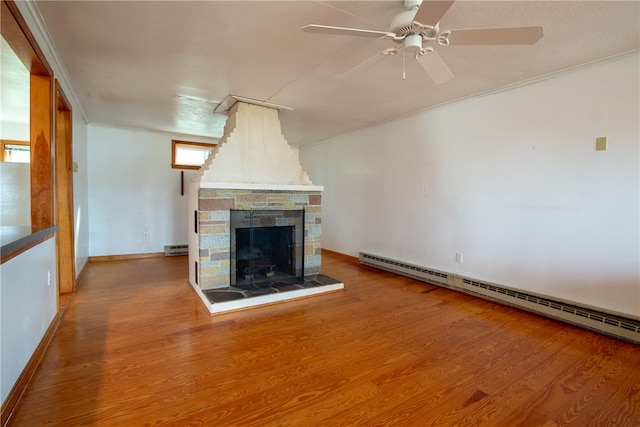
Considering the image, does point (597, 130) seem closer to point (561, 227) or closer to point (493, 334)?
point (561, 227)

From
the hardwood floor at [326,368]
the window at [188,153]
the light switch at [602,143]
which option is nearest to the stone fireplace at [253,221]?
the hardwood floor at [326,368]

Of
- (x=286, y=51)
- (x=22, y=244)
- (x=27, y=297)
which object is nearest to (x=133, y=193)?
(x=27, y=297)

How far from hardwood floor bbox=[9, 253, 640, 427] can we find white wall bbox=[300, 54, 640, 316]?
55 cm

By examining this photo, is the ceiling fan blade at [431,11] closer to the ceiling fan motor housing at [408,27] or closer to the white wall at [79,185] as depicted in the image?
the ceiling fan motor housing at [408,27]

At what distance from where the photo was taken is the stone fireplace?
10.5 feet

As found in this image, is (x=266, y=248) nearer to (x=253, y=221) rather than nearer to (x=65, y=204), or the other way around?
(x=253, y=221)

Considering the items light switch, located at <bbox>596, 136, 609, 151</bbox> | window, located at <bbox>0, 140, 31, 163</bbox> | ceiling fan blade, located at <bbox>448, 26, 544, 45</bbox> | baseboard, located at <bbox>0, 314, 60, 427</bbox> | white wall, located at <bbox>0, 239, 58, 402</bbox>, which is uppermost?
ceiling fan blade, located at <bbox>448, 26, 544, 45</bbox>

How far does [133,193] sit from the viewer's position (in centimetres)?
517

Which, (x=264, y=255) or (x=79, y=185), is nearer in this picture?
(x=264, y=255)

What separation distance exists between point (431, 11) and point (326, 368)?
7.05ft

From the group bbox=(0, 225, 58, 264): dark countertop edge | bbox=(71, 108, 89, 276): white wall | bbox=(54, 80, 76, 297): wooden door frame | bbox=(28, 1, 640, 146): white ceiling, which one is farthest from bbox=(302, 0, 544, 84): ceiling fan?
bbox=(71, 108, 89, 276): white wall

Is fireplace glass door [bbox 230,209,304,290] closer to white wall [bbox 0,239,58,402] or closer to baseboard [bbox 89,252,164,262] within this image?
white wall [bbox 0,239,58,402]

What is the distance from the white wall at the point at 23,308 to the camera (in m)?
1.48

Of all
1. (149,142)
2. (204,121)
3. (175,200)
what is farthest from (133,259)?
(204,121)
